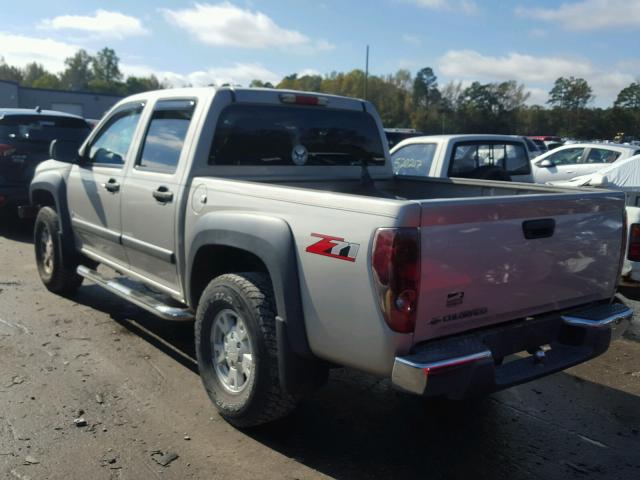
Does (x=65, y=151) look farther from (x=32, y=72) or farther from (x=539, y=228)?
(x=32, y=72)

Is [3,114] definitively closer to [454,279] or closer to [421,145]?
[421,145]

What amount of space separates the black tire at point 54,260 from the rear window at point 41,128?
2967 mm

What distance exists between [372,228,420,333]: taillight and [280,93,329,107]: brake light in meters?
2.17

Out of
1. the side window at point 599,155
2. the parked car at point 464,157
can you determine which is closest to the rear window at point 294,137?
the parked car at point 464,157

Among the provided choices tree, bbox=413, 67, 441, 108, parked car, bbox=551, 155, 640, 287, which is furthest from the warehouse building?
tree, bbox=413, 67, 441, 108

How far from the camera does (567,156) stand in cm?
1559

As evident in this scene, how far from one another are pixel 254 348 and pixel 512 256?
1454 mm

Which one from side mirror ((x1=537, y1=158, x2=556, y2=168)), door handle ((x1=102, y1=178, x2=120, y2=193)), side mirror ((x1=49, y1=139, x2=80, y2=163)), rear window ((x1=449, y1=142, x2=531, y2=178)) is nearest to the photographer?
door handle ((x1=102, y1=178, x2=120, y2=193))

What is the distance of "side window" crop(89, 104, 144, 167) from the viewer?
502cm

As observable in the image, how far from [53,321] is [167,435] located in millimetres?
2527

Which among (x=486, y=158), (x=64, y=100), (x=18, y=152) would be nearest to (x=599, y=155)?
(x=486, y=158)

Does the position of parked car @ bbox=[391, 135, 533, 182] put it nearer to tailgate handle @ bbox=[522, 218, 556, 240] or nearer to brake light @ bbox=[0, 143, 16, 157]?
tailgate handle @ bbox=[522, 218, 556, 240]

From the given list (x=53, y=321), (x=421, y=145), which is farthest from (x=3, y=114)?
(x=421, y=145)

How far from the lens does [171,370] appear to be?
453cm
